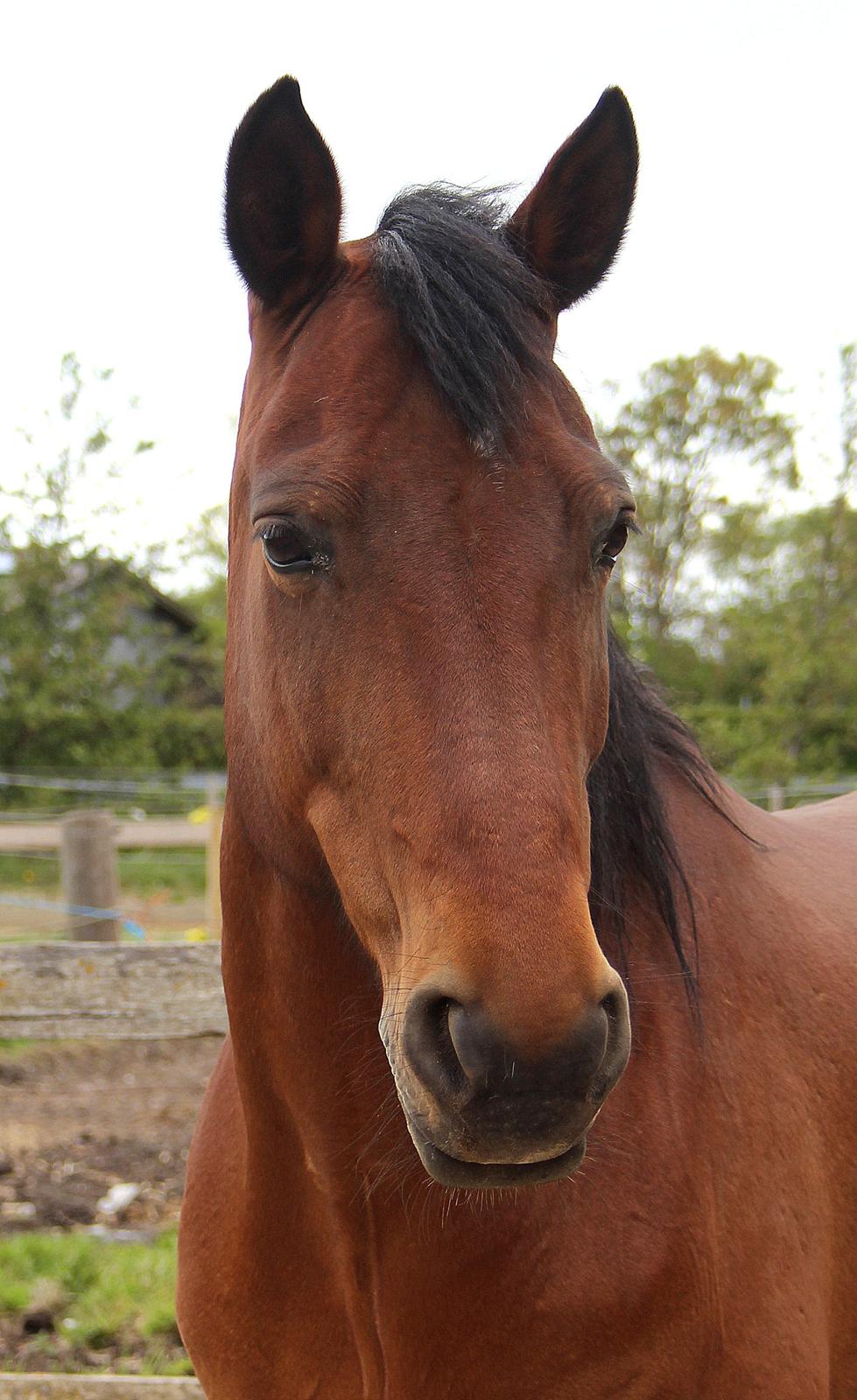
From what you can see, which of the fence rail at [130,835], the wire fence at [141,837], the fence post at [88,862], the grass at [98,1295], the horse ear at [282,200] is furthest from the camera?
the wire fence at [141,837]

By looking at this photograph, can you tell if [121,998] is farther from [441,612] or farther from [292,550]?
[441,612]

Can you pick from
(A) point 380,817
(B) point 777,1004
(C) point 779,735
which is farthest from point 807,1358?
(C) point 779,735

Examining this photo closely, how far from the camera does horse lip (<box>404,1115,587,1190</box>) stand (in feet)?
4.67

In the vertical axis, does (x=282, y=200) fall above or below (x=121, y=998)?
above

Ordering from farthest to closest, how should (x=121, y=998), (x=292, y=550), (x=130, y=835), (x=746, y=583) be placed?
(x=746, y=583), (x=130, y=835), (x=121, y=998), (x=292, y=550)

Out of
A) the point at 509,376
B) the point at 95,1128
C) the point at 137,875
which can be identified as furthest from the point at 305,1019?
the point at 137,875

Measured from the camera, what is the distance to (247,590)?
6.53ft

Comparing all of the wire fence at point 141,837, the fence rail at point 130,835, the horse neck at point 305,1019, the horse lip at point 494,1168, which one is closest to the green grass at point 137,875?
the wire fence at point 141,837

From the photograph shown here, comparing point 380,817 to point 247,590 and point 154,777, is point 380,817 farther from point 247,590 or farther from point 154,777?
A: point 154,777

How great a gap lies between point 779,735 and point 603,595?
58.0 feet

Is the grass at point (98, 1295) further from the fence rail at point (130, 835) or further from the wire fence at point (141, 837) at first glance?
the fence rail at point (130, 835)

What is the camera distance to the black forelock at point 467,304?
65.9 inches

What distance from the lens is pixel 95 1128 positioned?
556 cm

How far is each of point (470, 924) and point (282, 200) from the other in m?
1.34
